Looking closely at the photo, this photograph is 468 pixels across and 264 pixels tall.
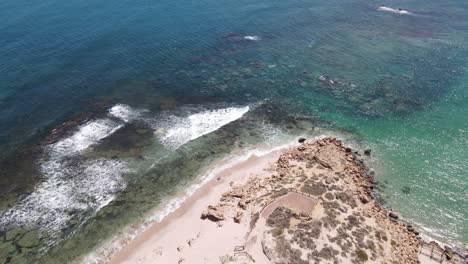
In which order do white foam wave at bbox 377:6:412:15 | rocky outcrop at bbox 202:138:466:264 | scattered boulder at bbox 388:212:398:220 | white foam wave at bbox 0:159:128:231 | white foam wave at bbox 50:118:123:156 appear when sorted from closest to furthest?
rocky outcrop at bbox 202:138:466:264
scattered boulder at bbox 388:212:398:220
white foam wave at bbox 0:159:128:231
white foam wave at bbox 50:118:123:156
white foam wave at bbox 377:6:412:15

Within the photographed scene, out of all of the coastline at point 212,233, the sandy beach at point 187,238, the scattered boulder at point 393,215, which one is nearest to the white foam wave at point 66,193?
the sandy beach at point 187,238

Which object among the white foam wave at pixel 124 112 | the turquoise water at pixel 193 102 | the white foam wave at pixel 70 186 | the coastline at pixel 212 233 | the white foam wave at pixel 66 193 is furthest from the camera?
the white foam wave at pixel 124 112

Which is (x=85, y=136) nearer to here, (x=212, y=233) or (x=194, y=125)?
(x=194, y=125)

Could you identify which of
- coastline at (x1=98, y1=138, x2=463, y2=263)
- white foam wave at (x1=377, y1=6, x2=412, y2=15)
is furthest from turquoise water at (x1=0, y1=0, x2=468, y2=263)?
coastline at (x1=98, y1=138, x2=463, y2=263)

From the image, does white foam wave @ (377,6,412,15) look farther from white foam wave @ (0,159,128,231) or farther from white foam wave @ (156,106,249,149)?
white foam wave @ (0,159,128,231)

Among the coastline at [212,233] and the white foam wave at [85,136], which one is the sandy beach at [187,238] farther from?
the white foam wave at [85,136]

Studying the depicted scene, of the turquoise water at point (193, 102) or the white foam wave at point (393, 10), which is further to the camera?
the white foam wave at point (393, 10)

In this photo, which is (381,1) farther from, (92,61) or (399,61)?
(92,61)
